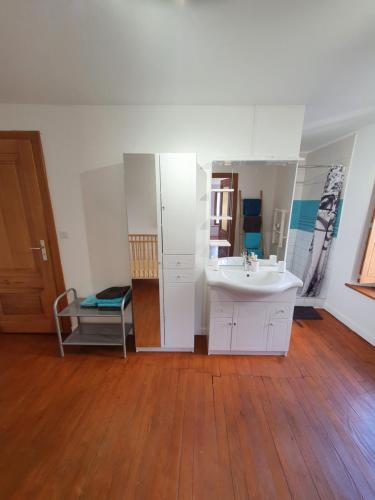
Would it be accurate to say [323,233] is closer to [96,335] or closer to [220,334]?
→ [220,334]

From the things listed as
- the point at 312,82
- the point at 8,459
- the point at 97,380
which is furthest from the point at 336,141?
the point at 8,459

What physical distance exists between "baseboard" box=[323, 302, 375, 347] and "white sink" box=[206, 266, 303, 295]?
1.26m

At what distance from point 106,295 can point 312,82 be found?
2492 millimetres

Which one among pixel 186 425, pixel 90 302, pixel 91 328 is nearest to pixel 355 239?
pixel 186 425

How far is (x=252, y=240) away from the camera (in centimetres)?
207

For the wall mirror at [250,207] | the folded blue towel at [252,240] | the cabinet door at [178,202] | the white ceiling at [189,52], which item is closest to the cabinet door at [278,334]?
the wall mirror at [250,207]

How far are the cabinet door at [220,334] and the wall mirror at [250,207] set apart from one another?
67 centimetres

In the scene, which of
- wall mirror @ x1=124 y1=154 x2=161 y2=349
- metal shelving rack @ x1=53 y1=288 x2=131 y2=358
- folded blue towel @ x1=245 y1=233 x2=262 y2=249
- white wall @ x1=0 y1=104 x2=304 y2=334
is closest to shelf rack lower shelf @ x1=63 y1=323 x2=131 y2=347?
metal shelving rack @ x1=53 y1=288 x2=131 y2=358

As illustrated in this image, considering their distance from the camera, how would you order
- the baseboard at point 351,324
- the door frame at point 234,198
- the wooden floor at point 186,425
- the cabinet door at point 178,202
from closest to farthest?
the wooden floor at point 186,425, the cabinet door at point 178,202, the door frame at point 234,198, the baseboard at point 351,324

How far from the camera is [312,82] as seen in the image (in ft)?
4.67

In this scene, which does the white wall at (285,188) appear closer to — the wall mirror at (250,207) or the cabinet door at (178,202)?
the wall mirror at (250,207)

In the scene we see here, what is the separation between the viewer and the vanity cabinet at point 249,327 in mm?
1836

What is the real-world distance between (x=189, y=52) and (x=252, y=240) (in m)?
1.57

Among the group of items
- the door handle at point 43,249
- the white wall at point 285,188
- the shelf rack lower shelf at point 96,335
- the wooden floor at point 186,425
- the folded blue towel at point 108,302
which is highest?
the white wall at point 285,188
